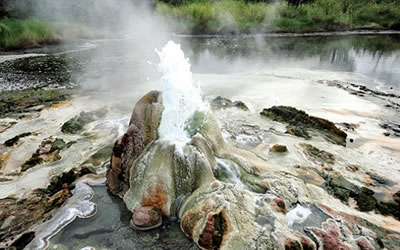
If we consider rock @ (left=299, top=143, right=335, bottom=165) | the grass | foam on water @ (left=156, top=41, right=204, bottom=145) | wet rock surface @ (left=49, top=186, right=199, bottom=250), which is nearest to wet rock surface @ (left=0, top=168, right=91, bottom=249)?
wet rock surface @ (left=49, top=186, right=199, bottom=250)

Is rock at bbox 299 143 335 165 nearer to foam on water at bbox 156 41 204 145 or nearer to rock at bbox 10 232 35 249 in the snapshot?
foam on water at bbox 156 41 204 145

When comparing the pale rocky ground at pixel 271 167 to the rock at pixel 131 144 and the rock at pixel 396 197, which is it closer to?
the rock at pixel 396 197

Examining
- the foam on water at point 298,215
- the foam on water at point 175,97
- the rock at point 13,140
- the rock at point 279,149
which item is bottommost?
the rock at point 13,140

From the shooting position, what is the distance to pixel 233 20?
84.2 feet

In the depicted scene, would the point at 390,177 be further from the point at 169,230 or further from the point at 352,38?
the point at 352,38

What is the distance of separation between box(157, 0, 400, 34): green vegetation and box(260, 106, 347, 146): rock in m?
19.3

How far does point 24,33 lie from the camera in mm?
16234

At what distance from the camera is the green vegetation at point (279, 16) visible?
82.6ft


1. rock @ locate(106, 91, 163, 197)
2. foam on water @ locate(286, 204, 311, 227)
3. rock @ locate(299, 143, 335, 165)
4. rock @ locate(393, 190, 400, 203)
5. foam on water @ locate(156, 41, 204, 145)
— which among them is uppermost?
foam on water @ locate(156, 41, 204, 145)

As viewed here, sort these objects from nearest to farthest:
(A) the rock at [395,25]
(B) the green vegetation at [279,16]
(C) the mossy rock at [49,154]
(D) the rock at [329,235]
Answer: (D) the rock at [329,235] → (C) the mossy rock at [49,154] → (B) the green vegetation at [279,16] → (A) the rock at [395,25]

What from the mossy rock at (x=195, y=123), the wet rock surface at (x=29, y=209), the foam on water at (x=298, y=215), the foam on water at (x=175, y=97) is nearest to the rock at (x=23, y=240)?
the wet rock surface at (x=29, y=209)

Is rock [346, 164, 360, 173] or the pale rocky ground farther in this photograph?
rock [346, 164, 360, 173]

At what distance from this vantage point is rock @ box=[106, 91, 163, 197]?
4.25 metres

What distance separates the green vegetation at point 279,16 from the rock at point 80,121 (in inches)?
749
